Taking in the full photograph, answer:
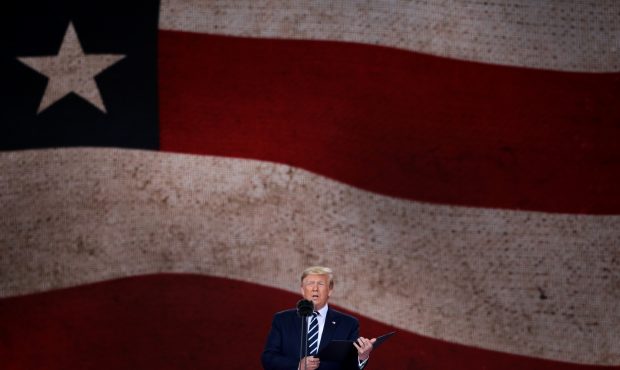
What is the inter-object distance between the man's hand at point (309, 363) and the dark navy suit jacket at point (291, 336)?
11 centimetres

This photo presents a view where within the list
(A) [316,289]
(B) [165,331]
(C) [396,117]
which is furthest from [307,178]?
(A) [316,289]

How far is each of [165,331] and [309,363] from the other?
151 centimetres

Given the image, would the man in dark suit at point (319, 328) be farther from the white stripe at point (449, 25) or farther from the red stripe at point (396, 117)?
the white stripe at point (449, 25)

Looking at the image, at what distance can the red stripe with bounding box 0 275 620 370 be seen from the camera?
11.3ft

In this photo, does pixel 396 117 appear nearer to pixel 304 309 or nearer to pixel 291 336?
pixel 291 336

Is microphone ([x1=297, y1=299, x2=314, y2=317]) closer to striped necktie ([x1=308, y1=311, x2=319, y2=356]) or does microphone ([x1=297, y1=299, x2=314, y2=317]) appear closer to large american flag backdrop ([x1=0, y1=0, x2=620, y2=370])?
striped necktie ([x1=308, y1=311, x2=319, y2=356])

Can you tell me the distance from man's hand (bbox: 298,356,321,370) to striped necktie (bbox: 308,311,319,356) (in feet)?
0.53

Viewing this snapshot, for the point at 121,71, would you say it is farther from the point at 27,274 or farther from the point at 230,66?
the point at 27,274

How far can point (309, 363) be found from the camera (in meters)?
2.13

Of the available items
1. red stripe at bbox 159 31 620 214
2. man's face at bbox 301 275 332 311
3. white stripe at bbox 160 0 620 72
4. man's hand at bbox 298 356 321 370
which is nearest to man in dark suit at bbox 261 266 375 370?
man's face at bbox 301 275 332 311

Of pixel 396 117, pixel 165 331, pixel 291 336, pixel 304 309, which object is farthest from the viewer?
pixel 396 117

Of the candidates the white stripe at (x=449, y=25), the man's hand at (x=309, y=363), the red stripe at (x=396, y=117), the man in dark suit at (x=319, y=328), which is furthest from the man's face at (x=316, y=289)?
the white stripe at (x=449, y=25)

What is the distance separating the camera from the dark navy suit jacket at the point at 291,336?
2264mm

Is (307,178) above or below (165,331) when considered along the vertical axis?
above
